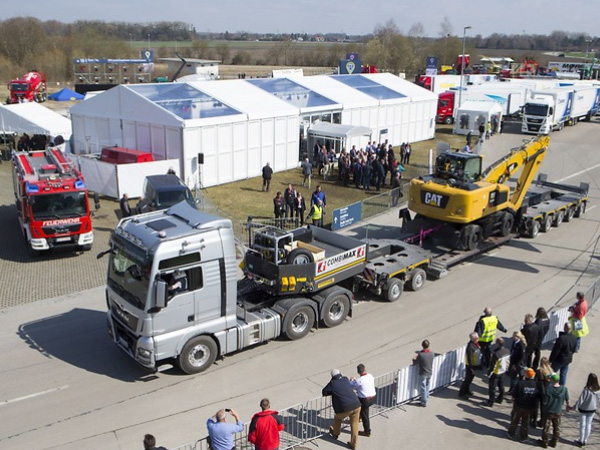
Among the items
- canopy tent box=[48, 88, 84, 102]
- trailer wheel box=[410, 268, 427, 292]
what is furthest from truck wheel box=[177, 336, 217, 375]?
canopy tent box=[48, 88, 84, 102]

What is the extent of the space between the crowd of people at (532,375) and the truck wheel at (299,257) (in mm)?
3862

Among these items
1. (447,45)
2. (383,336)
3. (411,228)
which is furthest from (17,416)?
(447,45)

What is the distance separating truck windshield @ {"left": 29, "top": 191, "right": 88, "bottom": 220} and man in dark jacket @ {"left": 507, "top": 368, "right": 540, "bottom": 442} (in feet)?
43.6

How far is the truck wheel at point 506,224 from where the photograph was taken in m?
18.8

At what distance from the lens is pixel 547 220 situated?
67.7 ft

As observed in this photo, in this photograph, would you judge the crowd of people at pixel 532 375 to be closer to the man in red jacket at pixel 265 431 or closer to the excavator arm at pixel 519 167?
the man in red jacket at pixel 265 431

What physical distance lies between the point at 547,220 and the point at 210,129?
13.8 m

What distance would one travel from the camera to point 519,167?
61.4 feet

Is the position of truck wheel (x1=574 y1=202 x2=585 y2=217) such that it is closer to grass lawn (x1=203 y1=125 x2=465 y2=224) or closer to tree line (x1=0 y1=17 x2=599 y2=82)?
grass lawn (x1=203 y1=125 x2=465 y2=224)

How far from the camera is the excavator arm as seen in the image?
18125 millimetres

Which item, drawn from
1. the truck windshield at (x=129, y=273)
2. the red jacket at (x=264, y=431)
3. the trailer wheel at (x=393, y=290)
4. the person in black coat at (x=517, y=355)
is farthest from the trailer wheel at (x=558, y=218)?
the red jacket at (x=264, y=431)

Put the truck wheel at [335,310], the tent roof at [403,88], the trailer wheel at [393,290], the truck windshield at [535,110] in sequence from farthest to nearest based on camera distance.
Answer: the truck windshield at [535,110] → the tent roof at [403,88] → the trailer wheel at [393,290] → the truck wheel at [335,310]

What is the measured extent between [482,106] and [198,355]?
115 ft

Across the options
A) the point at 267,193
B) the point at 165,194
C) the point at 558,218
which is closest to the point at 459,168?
the point at 558,218
